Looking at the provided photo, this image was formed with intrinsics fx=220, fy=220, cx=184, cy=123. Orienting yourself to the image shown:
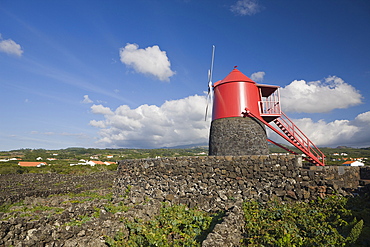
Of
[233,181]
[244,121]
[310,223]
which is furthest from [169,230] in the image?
[244,121]

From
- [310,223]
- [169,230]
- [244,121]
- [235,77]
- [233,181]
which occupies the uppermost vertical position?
[235,77]

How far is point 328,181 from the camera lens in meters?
10.1

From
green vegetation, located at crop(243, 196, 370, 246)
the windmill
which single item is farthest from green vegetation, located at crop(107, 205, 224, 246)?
the windmill

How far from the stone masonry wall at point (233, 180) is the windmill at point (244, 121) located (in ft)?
11.0

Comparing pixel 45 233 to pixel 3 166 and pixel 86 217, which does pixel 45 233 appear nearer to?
pixel 86 217

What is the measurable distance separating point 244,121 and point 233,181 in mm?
5183

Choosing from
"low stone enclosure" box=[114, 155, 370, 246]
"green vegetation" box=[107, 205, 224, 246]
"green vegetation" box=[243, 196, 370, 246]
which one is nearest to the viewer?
"green vegetation" box=[243, 196, 370, 246]

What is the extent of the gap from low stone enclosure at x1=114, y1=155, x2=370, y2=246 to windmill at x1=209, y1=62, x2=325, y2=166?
335 cm

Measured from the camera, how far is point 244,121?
15.4 m

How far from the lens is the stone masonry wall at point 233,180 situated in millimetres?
10336

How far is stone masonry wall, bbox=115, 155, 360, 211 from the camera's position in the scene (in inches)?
407

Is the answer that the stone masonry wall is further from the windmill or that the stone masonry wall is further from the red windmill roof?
the red windmill roof

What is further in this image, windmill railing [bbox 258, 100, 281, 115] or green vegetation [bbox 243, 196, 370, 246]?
windmill railing [bbox 258, 100, 281, 115]

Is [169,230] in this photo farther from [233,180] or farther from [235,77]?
[235,77]
